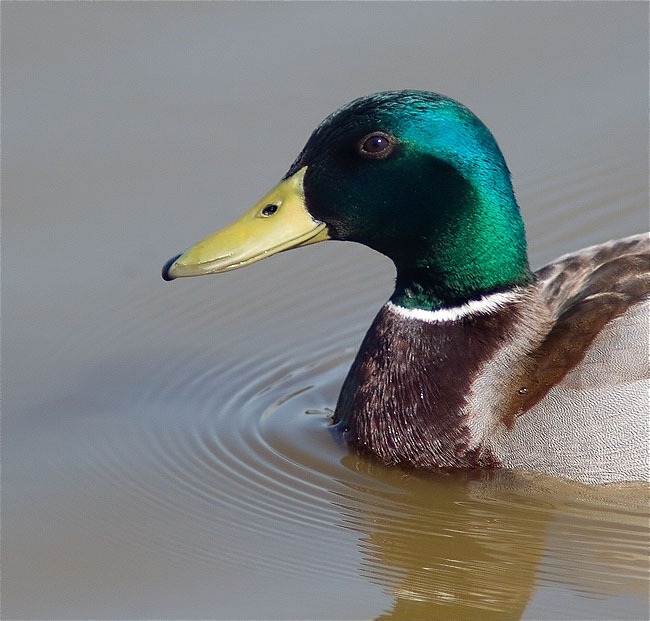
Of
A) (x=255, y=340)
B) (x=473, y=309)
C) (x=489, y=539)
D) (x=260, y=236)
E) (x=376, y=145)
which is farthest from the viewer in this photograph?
(x=255, y=340)

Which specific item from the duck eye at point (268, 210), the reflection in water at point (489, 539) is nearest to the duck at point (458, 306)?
the duck eye at point (268, 210)

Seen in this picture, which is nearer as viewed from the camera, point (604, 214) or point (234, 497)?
point (234, 497)

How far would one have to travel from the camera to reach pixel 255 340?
9.15m

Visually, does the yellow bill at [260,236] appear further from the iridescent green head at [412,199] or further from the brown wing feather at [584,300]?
the brown wing feather at [584,300]

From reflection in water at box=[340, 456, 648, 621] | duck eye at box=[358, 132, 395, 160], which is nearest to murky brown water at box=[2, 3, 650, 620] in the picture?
reflection in water at box=[340, 456, 648, 621]

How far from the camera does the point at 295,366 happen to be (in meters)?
8.87

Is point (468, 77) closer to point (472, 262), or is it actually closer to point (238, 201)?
point (238, 201)

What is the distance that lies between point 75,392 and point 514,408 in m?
2.56

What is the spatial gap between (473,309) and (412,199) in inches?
24.9

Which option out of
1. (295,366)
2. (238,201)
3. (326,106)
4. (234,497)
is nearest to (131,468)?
(234,497)

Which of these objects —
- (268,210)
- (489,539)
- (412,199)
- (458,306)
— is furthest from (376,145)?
(489,539)

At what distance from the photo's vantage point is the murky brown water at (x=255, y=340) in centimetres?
687

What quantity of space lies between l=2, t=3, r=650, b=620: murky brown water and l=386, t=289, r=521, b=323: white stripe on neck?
2.48ft

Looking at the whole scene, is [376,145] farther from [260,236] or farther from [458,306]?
[458,306]
